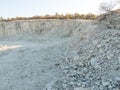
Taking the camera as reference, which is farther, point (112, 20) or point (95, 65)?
point (112, 20)

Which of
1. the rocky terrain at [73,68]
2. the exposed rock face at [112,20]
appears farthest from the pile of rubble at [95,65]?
the exposed rock face at [112,20]

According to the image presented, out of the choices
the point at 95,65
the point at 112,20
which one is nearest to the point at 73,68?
the point at 95,65

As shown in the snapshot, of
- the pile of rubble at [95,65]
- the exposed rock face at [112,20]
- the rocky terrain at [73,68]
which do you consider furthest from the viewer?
the exposed rock face at [112,20]

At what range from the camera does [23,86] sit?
9.52 metres

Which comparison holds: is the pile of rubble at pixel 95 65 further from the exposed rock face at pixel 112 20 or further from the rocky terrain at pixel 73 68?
the exposed rock face at pixel 112 20

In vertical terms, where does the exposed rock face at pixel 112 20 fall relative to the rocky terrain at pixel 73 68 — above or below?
above

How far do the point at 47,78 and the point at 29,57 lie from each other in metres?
4.36

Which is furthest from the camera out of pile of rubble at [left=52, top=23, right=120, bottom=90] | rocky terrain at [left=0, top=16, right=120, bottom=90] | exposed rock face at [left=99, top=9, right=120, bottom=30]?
exposed rock face at [left=99, top=9, right=120, bottom=30]

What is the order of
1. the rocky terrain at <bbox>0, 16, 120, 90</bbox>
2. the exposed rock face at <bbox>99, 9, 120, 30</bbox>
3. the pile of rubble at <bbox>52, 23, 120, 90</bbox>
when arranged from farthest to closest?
the exposed rock face at <bbox>99, 9, 120, 30</bbox>
the rocky terrain at <bbox>0, 16, 120, 90</bbox>
the pile of rubble at <bbox>52, 23, 120, 90</bbox>

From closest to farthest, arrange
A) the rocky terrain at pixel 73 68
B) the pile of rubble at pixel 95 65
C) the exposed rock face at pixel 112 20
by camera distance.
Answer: the pile of rubble at pixel 95 65
the rocky terrain at pixel 73 68
the exposed rock face at pixel 112 20

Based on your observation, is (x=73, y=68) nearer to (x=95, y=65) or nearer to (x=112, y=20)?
(x=95, y=65)

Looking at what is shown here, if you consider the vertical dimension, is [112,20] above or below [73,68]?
above

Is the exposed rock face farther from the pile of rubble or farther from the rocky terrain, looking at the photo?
the pile of rubble

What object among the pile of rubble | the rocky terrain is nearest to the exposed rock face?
the rocky terrain
